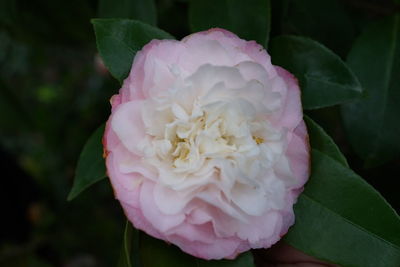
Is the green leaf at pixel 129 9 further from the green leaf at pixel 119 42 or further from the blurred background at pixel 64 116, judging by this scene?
the green leaf at pixel 119 42

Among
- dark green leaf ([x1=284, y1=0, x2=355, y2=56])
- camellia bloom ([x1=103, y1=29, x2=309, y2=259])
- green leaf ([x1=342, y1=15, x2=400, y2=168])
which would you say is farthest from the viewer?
dark green leaf ([x1=284, y1=0, x2=355, y2=56])

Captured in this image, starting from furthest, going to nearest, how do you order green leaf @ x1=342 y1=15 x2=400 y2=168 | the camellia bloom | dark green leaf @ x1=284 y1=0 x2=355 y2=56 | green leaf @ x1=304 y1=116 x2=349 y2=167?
1. dark green leaf @ x1=284 y1=0 x2=355 y2=56
2. green leaf @ x1=342 y1=15 x2=400 y2=168
3. green leaf @ x1=304 y1=116 x2=349 y2=167
4. the camellia bloom

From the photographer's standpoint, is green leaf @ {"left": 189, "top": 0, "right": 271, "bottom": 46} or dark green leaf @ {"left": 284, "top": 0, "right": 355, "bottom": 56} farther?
dark green leaf @ {"left": 284, "top": 0, "right": 355, "bottom": 56}

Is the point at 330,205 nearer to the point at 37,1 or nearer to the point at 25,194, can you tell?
the point at 37,1

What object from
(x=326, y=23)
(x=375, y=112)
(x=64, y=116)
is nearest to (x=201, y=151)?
(x=375, y=112)

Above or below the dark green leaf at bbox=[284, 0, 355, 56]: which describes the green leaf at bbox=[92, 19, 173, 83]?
above

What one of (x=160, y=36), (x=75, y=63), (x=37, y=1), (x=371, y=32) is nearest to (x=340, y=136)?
(x=371, y=32)

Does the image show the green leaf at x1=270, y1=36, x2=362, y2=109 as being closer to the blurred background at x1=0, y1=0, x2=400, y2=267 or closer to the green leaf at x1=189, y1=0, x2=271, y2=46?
the green leaf at x1=189, y1=0, x2=271, y2=46

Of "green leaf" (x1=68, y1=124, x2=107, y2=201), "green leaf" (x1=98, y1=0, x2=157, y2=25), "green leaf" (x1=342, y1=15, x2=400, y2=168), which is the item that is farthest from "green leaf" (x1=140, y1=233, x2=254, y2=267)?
"green leaf" (x1=98, y1=0, x2=157, y2=25)
